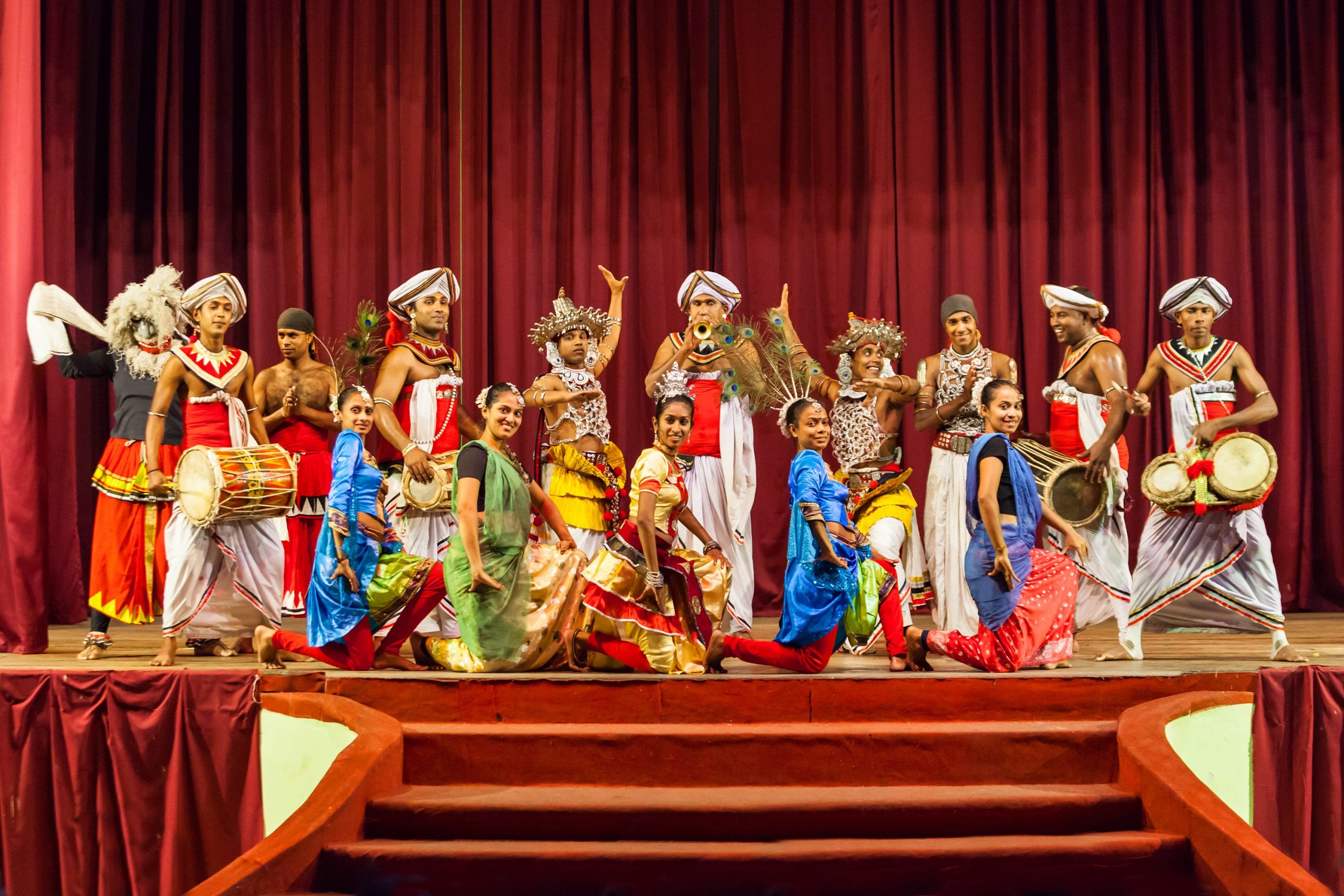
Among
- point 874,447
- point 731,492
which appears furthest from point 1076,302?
point 731,492

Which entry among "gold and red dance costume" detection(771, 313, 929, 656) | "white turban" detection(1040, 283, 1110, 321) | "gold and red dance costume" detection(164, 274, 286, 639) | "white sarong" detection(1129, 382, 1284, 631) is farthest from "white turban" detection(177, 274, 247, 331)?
"white sarong" detection(1129, 382, 1284, 631)

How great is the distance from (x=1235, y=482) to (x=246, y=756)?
4.22 m

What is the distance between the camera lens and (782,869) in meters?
3.86

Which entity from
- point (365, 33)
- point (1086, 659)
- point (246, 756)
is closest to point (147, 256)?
point (365, 33)

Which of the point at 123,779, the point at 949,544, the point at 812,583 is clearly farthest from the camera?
the point at 949,544

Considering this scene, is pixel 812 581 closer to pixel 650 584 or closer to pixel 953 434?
pixel 650 584

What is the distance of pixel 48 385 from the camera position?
773 centimetres

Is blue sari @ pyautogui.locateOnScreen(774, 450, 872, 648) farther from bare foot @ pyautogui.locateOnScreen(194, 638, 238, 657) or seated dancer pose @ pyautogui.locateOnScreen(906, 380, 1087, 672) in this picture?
bare foot @ pyautogui.locateOnScreen(194, 638, 238, 657)

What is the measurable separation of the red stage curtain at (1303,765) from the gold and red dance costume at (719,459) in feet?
8.02

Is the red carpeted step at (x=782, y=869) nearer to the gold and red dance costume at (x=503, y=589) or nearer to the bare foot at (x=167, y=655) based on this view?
the gold and red dance costume at (x=503, y=589)

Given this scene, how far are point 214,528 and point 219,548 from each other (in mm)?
99

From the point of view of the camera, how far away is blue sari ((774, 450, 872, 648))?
4.91 meters

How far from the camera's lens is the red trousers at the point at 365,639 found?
16.4 feet

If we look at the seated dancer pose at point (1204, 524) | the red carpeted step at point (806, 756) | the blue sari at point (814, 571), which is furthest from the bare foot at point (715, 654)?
the seated dancer pose at point (1204, 524)
